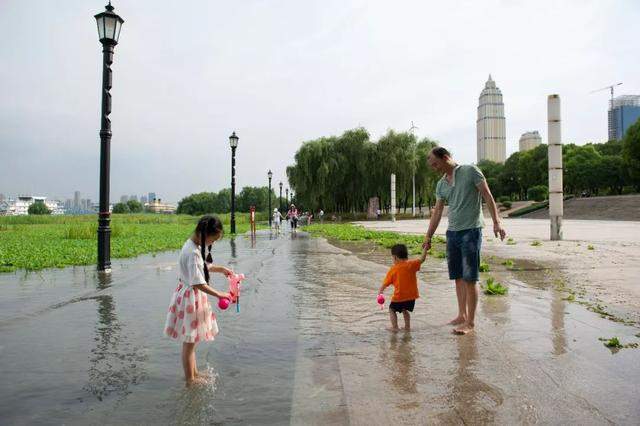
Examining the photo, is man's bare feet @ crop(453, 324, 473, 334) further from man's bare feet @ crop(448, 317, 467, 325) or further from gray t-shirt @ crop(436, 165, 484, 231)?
gray t-shirt @ crop(436, 165, 484, 231)

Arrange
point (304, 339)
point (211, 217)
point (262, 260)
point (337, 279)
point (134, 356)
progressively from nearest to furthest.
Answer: point (211, 217) < point (134, 356) < point (304, 339) < point (337, 279) < point (262, 260)

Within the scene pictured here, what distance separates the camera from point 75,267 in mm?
9914

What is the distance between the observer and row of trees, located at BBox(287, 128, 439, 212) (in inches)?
1921

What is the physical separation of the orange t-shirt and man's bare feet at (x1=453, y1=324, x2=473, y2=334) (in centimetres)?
48

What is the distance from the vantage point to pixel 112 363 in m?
3.73

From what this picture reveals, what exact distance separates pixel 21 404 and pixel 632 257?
11668 mm

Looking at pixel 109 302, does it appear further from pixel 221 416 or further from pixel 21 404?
pixel 221 416

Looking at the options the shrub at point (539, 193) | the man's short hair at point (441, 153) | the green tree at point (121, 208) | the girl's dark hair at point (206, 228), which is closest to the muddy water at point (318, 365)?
the girl's dark hair at point (206, 228)

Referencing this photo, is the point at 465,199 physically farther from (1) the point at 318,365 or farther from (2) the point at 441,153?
(1) the point at 318,365

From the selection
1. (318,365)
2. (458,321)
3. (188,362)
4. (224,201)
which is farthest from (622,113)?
(188,362)

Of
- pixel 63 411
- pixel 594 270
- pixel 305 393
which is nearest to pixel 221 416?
pixel 305 393

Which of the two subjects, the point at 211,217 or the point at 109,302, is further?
the point at 109,302

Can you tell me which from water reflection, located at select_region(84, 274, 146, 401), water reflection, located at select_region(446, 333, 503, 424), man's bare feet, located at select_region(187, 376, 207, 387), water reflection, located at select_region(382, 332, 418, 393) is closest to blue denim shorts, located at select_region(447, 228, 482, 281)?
water reflection, located at select_region(382, 332, 418, 393)

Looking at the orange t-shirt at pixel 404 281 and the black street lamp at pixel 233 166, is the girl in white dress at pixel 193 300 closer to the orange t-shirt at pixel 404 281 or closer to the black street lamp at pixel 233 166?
the orange t-shirt at pixel 404 281
